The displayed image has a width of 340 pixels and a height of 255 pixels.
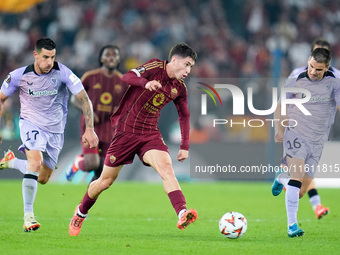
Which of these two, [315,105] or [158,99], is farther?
[315,105]

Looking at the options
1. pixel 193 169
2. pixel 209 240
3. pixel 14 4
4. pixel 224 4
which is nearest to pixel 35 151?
pixel 209 240

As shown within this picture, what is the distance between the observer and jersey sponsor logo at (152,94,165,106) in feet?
26.8

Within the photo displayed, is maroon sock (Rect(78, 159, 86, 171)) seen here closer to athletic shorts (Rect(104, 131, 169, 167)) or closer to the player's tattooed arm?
the player's tattooed arm

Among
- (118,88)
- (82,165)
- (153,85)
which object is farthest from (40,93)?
(82,165)

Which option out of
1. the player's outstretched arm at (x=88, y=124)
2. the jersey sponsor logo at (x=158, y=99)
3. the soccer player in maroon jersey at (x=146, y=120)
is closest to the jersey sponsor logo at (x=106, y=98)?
the player's outstretched arm at (x=88, y=124)

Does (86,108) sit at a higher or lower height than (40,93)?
lower

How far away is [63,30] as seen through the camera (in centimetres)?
2162

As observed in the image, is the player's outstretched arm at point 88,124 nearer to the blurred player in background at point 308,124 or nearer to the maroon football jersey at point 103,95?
the blurred player in background at point 308,124

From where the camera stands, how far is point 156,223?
10273 mm

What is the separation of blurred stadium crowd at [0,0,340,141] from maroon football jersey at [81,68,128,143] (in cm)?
779

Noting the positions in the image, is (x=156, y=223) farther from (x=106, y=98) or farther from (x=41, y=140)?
(x=106, y=98)

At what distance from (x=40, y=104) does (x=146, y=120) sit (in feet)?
5.32

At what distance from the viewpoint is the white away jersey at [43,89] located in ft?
29.1

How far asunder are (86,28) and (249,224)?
1283cm
